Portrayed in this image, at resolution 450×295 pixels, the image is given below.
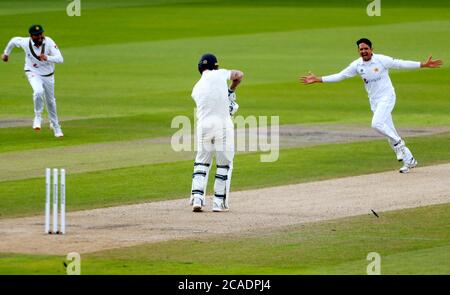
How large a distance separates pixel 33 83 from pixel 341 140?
6.47 meters

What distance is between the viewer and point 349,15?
55.7 m

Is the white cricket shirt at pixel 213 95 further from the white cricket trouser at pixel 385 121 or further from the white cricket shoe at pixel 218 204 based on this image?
the white cricket trouser at pixel 385 121

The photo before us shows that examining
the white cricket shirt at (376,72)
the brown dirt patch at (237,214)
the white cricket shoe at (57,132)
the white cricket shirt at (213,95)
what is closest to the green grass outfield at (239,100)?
the white cricket shoe at (57,132)

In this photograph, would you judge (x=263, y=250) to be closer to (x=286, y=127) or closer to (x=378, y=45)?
(x=286, y=127)

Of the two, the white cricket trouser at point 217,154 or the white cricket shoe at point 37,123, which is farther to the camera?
the white cricket shoe at point 37,123

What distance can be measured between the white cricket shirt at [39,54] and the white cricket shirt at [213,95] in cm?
879

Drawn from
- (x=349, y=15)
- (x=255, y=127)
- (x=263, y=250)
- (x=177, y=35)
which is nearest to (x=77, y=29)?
(x=177, y=35)

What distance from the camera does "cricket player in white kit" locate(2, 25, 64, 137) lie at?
28.4 meters

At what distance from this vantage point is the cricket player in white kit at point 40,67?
28391mm

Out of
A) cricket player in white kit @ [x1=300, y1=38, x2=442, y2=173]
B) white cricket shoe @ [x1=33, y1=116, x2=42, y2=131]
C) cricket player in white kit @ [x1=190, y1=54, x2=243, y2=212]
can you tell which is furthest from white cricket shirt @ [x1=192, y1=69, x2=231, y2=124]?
white cricket shoe @ [x1=33, y1=116, x2=42, y2=131]

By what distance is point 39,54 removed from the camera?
28.5m

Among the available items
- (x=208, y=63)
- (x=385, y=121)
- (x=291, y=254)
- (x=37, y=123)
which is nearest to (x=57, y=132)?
(x=37, y=123)

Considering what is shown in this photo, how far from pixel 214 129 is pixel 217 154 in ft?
1.21

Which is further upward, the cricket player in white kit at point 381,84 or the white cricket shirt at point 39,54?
the white cricket shirt at point 39,54
